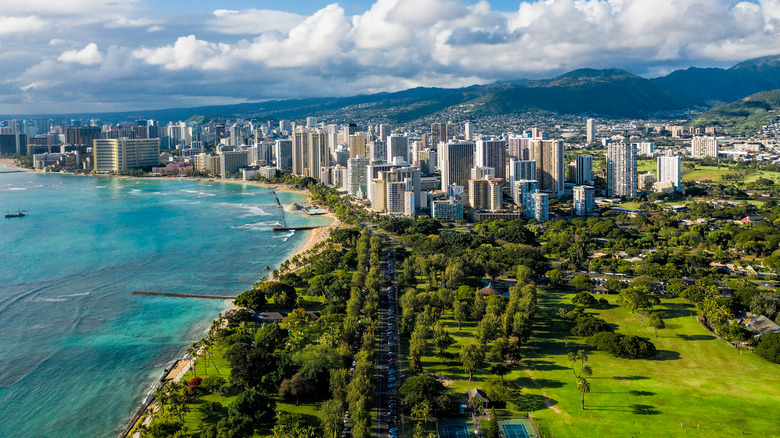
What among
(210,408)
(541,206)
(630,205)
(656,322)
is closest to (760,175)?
(630,205)

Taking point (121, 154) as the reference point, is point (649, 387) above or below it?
below

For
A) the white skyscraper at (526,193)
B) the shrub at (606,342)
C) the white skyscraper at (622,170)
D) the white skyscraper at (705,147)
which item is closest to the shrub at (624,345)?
the shrub at (606,342)

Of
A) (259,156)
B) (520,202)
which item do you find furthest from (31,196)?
(520,202)

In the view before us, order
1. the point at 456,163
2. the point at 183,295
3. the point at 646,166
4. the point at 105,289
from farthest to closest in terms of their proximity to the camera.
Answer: the point at 646,166 → the point at 456,163 → the point at 105,289 → the point at 183,295

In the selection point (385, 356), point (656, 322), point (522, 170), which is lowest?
point (385, 356)

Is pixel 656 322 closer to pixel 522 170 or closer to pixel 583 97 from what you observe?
pixel 522 170

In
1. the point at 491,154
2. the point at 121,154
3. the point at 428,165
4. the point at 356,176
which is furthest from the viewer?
the point at 121,154

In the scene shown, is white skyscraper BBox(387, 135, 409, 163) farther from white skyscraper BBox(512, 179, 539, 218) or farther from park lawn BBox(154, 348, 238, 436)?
park lawn BBox(154, 348, 238, 436)
